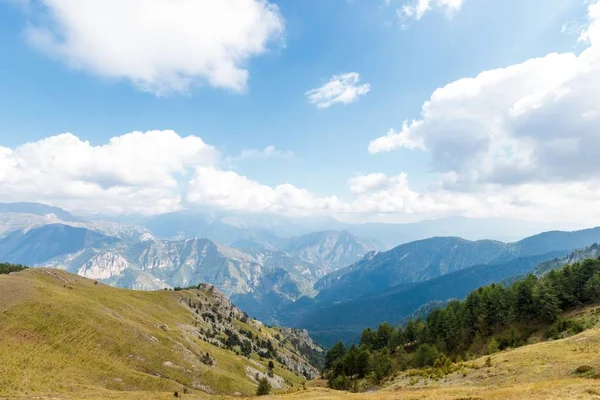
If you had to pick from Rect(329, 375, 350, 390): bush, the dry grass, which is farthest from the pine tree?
Rect(329, 375, 350, 390): bush

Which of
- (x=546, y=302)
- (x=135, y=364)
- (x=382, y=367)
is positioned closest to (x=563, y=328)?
(x=546, y=302)

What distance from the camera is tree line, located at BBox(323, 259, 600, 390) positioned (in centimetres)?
9725

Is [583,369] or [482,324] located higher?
[583,369]

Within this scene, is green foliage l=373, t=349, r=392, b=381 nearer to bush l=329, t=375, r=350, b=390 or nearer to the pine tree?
bush l=329, t=375, r=350, b=390

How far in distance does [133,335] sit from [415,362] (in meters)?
102

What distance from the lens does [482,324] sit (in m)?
115

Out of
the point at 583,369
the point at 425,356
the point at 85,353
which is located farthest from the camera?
the point at 85,353

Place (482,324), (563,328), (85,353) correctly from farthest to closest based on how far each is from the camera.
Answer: (482,324)
(85,353)
(563,328)

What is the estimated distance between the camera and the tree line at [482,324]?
97250 mm

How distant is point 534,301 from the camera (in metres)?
105

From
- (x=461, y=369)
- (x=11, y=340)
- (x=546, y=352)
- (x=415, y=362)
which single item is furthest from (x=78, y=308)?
(x=546, y=352)

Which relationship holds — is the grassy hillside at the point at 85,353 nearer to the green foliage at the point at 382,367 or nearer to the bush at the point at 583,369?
the green foliage at the point at 382,367

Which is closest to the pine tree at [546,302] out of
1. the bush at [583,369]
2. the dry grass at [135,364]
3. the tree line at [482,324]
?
the tree line at [482,324]

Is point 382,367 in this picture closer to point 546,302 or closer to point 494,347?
point 494,347
